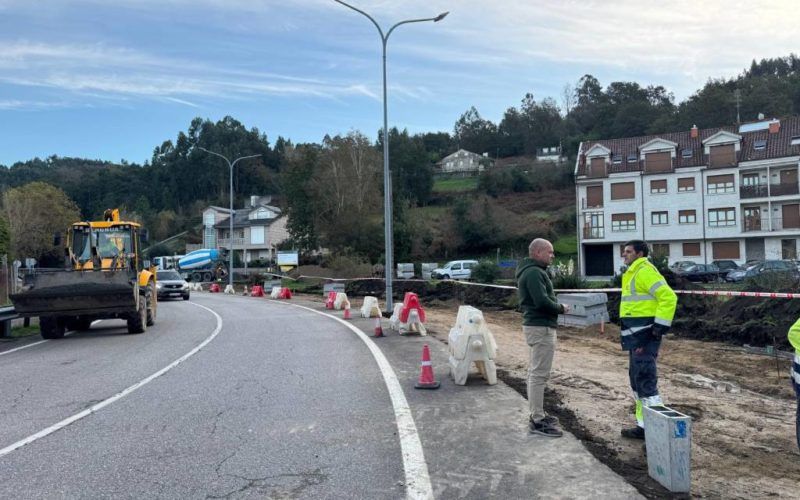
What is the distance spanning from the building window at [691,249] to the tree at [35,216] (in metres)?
49.5

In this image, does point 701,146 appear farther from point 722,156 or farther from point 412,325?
point 412,325

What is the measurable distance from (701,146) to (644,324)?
52.0 m

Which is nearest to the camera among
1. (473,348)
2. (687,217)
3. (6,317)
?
(473,348)

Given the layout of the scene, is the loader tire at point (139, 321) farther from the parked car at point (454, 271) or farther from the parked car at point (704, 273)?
the parked car at point (704, 273)

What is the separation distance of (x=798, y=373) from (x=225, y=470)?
16.1ft

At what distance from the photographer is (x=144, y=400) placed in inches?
320

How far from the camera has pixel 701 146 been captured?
172 ft

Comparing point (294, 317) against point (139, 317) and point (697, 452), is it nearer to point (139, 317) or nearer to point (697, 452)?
point (139, 317)

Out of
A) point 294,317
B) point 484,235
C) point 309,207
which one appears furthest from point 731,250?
point 294,317

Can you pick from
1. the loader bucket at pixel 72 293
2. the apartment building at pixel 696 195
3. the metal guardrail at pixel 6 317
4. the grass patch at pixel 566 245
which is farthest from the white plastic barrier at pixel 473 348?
the grass patch at pixel 566 245

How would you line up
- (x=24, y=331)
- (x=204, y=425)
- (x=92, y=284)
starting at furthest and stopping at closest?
(x=24, y=331), (x=92, y=284), (x=204, y=425)

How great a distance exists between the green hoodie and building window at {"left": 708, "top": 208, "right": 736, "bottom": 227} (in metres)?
49.4

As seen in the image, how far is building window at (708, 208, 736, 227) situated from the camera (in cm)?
4984

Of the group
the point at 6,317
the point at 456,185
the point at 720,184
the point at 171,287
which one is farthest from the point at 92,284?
the point at 456,185
